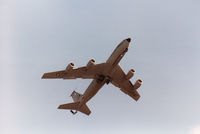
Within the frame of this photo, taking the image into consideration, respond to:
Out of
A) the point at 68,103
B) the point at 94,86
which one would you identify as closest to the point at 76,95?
the point at 68,103

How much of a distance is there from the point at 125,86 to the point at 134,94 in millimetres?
2797

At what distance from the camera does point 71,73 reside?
2090 inches

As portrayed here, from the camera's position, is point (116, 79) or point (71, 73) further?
point (116, 79)

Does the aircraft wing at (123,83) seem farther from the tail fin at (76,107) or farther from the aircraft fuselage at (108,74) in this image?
the tail fin at (76,107)

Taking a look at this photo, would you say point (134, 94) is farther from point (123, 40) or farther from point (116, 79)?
point (123, 40)

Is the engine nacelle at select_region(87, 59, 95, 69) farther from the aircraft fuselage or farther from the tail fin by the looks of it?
the tail fin

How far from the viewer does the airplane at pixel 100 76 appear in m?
52.3

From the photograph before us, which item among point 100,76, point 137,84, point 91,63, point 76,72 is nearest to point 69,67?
point 76,72

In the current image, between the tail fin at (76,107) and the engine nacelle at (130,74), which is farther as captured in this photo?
the tail fin at (76,107)

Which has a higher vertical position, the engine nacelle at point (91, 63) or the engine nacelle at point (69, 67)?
the engine nacelle at point (91, 63)

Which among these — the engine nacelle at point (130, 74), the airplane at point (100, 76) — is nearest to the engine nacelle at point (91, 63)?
the airplane at point (100, 76)

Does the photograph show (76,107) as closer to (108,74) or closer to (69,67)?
(108,74)

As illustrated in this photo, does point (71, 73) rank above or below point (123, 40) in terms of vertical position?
below

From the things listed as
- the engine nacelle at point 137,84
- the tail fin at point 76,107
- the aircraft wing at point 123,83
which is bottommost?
the tail fin at point 76,107
